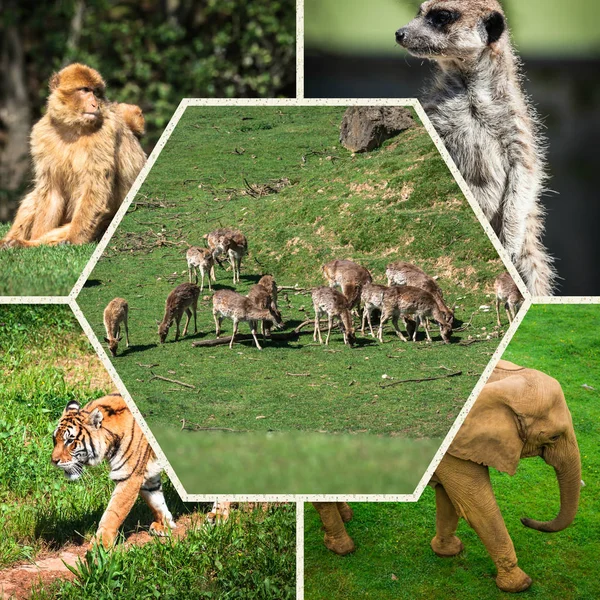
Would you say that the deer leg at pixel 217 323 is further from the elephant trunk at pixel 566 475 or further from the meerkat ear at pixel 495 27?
the elephant trunk at pixel 566 475

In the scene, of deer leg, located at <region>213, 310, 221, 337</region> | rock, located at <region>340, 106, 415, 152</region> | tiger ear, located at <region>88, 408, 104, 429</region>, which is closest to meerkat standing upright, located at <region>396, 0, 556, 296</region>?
rock, located at <region>340, 106, 415, 152</region>

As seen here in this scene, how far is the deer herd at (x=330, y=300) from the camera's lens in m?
4.26

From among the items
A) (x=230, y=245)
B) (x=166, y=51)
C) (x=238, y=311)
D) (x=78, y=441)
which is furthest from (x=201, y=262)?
(x=166, y=51)

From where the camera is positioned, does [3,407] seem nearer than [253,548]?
No

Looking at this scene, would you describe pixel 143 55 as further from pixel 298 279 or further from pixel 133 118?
pixel 298 279

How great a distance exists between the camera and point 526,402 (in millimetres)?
5238

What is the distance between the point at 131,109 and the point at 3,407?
1.98m

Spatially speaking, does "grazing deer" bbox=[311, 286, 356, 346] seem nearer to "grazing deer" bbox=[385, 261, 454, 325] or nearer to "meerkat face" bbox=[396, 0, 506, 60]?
"grazing deer" bbox=[385, 261, 454, 325]

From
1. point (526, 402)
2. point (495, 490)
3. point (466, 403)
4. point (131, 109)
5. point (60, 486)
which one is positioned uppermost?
point (131, 109)

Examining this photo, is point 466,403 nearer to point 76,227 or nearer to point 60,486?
point 76,227

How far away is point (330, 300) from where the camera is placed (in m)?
4.32

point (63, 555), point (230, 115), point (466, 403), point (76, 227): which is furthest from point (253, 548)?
point (230, 115)

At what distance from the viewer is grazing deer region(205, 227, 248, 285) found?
430 centimetres

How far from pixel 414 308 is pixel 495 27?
140cm
